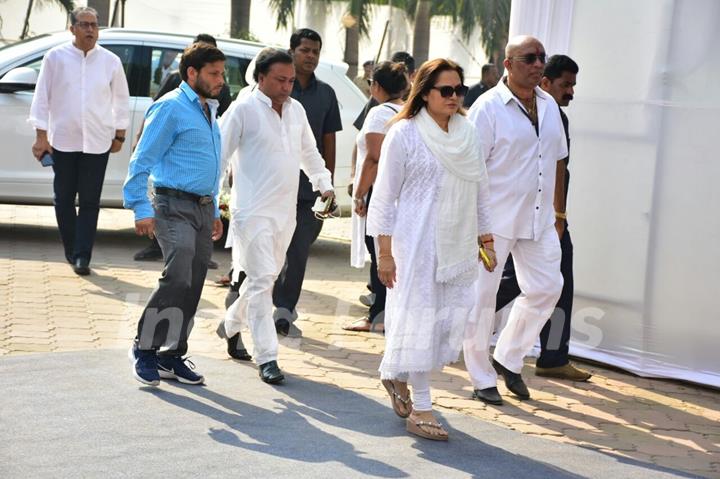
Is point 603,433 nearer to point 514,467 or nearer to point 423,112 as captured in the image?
point 514,467

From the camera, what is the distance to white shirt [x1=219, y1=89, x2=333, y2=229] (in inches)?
300

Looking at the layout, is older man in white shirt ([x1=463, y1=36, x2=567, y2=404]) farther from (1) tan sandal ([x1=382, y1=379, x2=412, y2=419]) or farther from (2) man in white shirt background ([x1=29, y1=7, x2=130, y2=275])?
(2) man in white shirt background ([x1=29, y1=7, x2=130, y2=275])

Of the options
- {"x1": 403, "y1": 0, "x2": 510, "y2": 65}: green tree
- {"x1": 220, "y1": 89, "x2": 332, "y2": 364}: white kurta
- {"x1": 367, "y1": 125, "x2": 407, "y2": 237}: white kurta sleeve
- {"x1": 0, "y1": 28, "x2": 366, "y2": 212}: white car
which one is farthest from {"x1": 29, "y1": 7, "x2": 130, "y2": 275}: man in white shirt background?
{"x1": 403, "y1": 0, "x2": 510, "y2": 65}: green tree

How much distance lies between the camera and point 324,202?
328 inches

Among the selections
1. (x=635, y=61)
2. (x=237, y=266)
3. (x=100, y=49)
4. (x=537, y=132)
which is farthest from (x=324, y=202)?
(x=100, y=49)

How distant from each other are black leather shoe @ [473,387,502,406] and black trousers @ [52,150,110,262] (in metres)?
4.31

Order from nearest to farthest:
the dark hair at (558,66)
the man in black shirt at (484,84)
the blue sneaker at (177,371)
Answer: the blue sneaker at (177,371), the dark hair at (558,66), the man in black shirt at (484,84)

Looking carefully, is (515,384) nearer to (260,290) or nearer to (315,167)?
(260,290)

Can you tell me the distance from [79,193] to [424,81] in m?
4.94

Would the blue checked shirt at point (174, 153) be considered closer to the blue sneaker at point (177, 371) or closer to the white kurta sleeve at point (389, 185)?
the blue sneaker at point (177, 371)

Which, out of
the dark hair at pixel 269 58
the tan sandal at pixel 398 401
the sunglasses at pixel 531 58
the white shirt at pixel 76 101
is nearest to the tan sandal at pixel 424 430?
the tan sandal at pixel 398 401

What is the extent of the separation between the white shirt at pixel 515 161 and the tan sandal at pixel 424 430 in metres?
1.34

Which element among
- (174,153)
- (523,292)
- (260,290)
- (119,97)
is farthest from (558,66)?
(119,97)

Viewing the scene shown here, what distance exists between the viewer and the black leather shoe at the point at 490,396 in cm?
747
